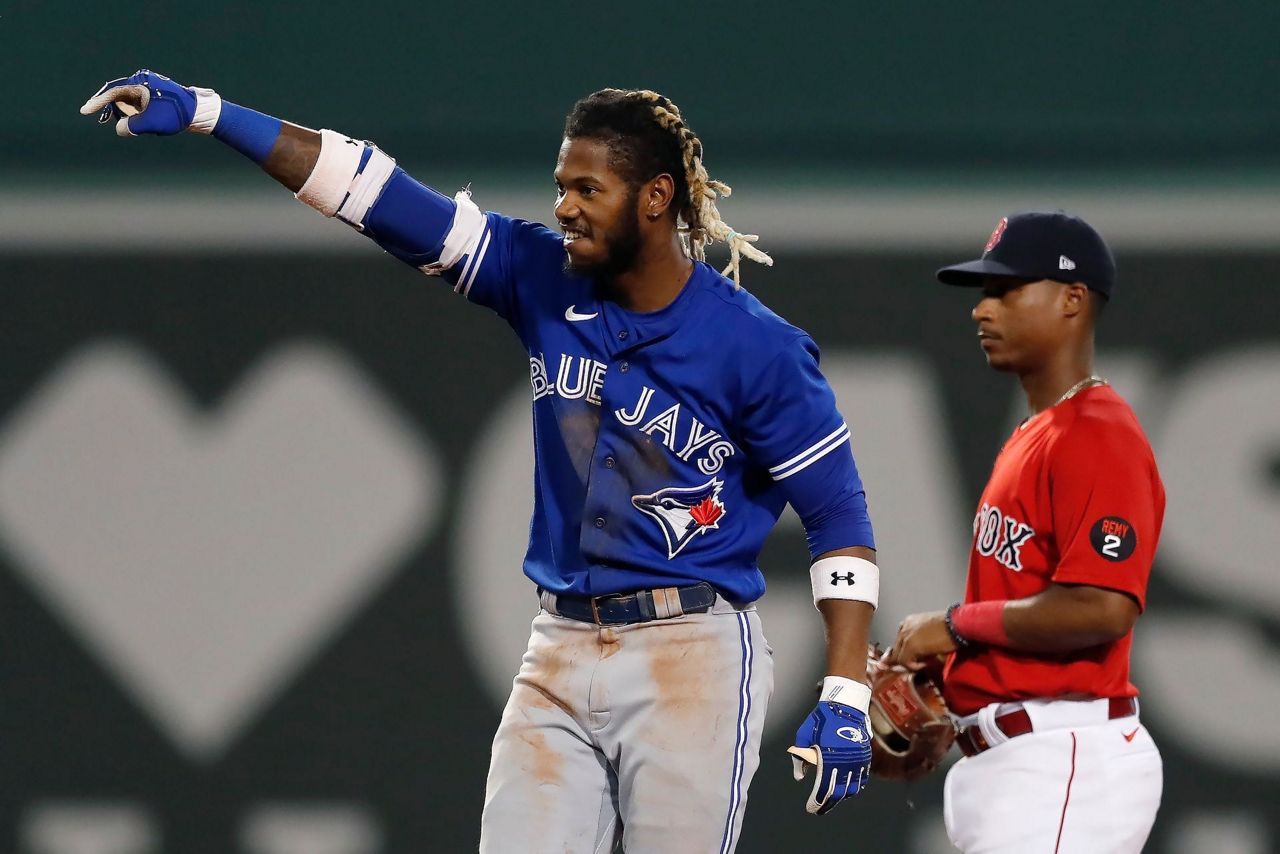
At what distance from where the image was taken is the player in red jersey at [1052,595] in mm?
3111

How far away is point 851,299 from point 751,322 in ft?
6.64

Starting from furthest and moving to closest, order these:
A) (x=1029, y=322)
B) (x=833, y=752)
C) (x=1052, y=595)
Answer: (x=1029, y=322), (x=1052, y=595), (x=833, y=752)

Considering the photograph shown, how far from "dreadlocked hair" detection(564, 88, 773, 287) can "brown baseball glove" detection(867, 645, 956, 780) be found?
93 cm

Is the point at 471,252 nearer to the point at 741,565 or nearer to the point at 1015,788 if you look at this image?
the point at 741,565

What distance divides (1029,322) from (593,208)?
37.5 inches

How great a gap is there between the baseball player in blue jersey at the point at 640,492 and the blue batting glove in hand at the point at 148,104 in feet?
0.05

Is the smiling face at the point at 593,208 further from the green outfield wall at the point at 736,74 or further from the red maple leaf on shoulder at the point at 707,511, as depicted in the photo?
the green outfield wall at the point at 736,74

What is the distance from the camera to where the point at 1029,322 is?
3.35 metres

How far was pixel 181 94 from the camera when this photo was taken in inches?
115

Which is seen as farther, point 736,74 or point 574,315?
point 736,74

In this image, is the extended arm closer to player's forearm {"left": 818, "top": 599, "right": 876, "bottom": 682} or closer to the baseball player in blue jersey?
the baseball player in blue jersey

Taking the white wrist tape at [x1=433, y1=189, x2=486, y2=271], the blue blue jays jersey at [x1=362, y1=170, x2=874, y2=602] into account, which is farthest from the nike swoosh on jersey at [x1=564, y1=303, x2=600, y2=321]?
the white wrist tape at [x1=433, y1=189, x2=486, y2=271]

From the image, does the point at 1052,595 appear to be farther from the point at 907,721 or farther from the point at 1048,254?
the point at 1048,254

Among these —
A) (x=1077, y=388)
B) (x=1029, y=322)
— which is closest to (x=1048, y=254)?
(x=1029, y=322)
